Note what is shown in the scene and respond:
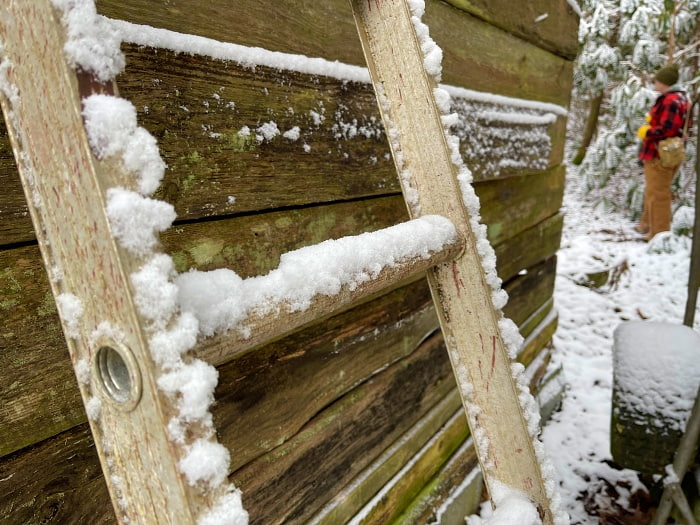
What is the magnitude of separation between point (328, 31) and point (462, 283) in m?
0.63

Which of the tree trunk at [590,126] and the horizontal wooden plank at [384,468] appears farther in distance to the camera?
the tree trunk at [590,126]

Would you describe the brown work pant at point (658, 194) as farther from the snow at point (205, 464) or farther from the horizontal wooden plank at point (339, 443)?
the snow at point (205, 464)

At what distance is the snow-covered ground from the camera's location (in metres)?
2.45

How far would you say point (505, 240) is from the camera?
6.85ft

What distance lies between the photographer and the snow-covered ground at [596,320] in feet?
8.03

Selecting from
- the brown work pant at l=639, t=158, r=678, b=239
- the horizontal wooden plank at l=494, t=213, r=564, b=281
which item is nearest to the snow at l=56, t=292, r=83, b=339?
the horizontal wooden plank at l=494, t=213, r=564, b=281

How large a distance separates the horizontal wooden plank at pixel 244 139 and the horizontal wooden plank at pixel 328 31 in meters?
0.06

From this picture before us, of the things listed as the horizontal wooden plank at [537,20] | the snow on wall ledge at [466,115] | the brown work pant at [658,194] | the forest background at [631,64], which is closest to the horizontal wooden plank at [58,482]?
the snow on wall ledge at [466,115]

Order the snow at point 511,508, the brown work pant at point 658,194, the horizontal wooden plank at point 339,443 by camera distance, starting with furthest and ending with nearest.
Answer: the brown work pant at point 658,194 → the horizontal wooden plank at point 339,443 → the snow at point 511,508

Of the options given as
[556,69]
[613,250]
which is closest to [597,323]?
[613,250]

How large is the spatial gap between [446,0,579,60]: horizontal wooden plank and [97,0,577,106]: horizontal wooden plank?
25 millimetres

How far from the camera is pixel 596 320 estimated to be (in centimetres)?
452

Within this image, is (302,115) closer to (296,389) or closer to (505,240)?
(296,389)

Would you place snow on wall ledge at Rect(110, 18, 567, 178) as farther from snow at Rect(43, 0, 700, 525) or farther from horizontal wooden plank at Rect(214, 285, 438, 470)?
horizontal wooden plank at Rect(214, 285, 438, 470)
